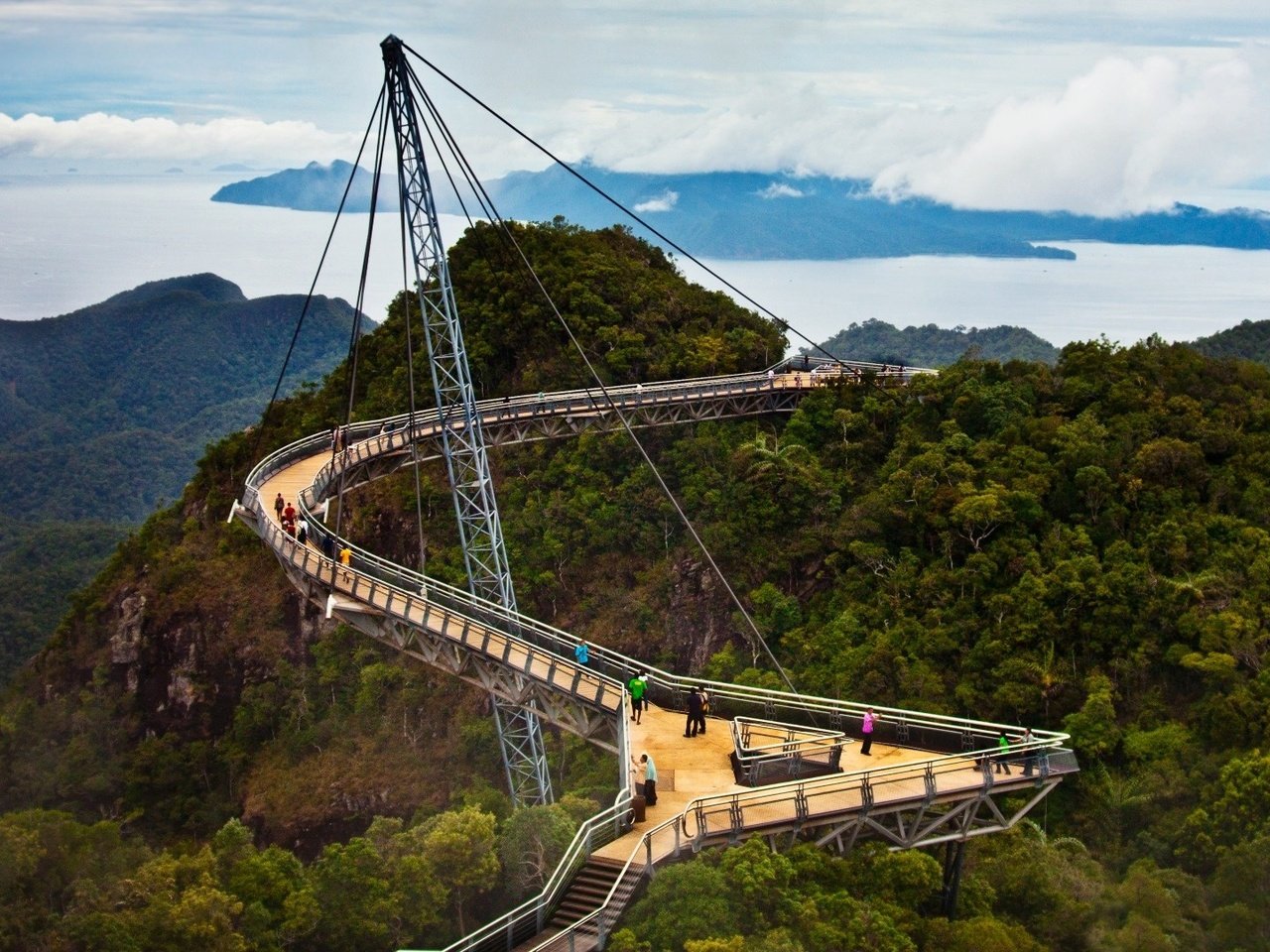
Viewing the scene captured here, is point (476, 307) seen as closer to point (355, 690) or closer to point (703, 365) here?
point (703, 365)

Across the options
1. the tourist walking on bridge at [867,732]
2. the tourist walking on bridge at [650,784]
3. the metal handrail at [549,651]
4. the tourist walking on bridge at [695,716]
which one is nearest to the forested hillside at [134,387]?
the metal handrail at [549,651]

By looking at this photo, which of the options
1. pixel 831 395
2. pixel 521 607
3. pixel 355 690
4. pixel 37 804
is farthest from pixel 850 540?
pixel 37 804

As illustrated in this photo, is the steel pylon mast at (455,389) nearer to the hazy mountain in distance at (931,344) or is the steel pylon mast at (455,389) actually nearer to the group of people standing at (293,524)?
the group of people standing at (293,524)

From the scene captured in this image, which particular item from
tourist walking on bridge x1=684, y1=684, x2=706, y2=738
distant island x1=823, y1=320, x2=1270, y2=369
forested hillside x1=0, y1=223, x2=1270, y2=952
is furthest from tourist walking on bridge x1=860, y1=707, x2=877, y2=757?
distant island x1=823, y1=320, x2=1270, y2=369

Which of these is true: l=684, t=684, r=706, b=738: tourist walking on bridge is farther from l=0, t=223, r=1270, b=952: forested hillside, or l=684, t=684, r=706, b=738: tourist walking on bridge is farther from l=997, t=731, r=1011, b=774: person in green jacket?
l=997, t=731, r=1011, b=774: person in green jacket

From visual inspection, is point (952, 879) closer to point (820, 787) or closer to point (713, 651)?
point (820, 787)

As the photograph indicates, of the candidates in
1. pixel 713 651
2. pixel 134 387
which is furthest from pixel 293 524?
pixel 134 387
